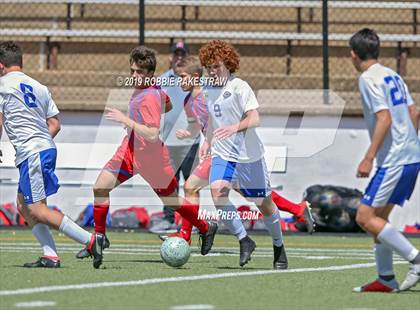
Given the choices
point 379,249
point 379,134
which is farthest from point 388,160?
→ point 379,249

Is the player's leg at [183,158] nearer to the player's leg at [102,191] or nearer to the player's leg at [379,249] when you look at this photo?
the player's leg at [102,191]

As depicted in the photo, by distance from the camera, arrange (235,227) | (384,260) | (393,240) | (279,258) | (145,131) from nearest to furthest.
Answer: (393,240) < (384,260) < (279,258) < (145,131) < (235,227)

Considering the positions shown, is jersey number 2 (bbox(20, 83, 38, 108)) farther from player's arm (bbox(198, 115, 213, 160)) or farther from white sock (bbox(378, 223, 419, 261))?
white sock (bbox(378, 223, 419, 261))

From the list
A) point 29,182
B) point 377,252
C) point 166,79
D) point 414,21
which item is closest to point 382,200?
point 377,252

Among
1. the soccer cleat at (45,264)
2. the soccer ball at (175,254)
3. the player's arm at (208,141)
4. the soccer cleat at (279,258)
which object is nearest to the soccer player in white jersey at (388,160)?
the soccer cleat at (279,258)

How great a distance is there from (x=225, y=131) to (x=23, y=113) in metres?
1.74

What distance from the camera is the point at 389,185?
25.8ft

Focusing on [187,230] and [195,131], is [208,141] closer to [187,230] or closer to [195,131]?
[195,131]

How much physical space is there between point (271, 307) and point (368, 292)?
3.85 feet

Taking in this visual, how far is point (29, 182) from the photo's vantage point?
9477 millimetres

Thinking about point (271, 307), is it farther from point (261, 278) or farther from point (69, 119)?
point (69, 119)

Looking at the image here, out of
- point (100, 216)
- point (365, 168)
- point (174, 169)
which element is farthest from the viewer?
point (174, 169)

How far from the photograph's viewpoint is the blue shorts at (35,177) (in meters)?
9.49

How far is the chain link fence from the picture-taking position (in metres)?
17.7
